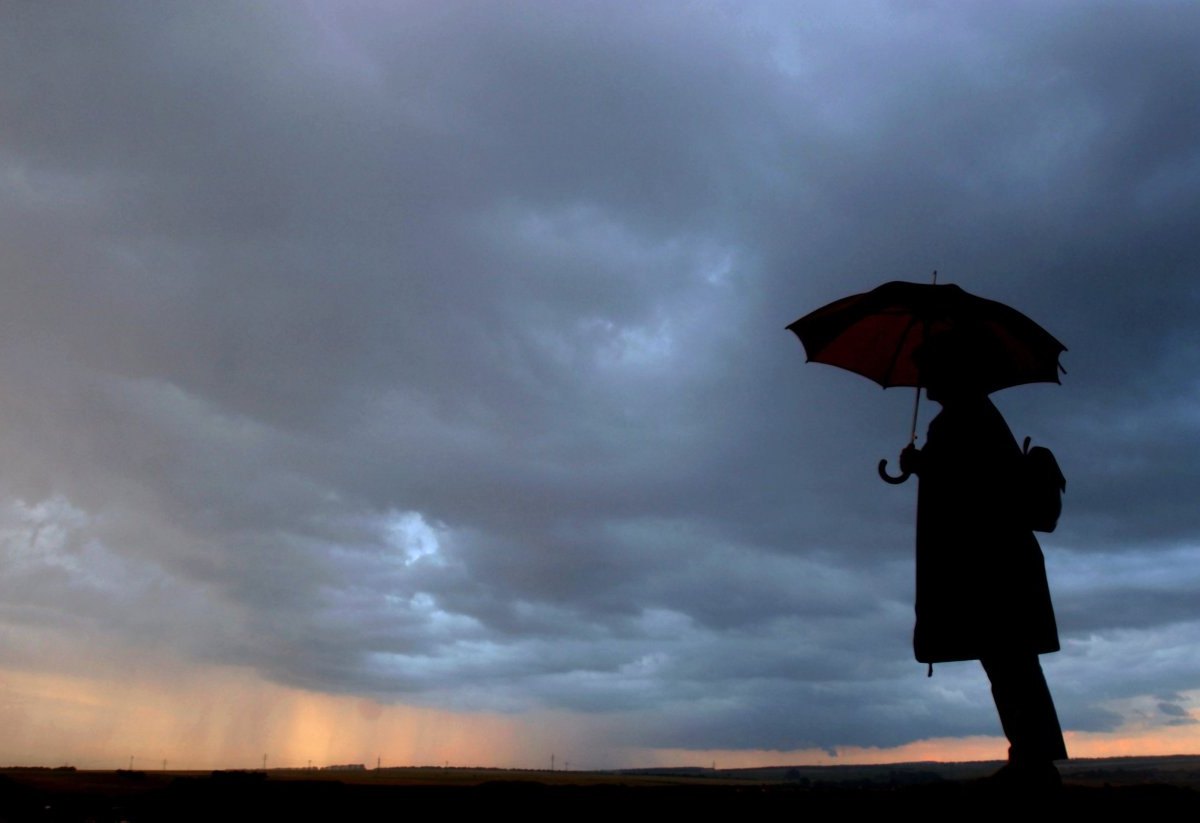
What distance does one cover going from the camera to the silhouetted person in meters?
7.32

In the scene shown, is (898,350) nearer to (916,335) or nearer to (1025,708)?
(916,335)

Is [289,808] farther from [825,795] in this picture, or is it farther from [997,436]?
[997,436]

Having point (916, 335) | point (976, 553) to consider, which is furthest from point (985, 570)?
point (916, 335)

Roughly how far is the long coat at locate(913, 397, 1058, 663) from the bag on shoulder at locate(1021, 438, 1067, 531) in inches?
3.1

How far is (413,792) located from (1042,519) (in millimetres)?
5646

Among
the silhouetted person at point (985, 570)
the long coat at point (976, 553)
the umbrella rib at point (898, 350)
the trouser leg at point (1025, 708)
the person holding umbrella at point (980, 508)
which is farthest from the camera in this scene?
the umbrella rib at point (898, 350)

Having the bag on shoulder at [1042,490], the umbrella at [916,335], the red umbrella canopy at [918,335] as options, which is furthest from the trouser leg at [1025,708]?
the red umbrella canopy at [918,335]

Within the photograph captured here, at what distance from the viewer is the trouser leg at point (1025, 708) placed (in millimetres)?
7148

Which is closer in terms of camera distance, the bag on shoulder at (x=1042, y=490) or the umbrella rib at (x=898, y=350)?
the bag on shoulder at (x=1042, y=490)

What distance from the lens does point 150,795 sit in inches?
200

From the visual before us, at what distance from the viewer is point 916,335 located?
988 centimetres

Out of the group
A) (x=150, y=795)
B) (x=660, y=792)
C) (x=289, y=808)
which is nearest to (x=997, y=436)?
(x=660, y=792)

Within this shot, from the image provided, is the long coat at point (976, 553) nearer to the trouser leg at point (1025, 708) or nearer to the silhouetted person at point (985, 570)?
the silhouetted person at point (985, 570)

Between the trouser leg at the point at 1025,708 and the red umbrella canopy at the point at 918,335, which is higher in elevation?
the red umbrella canopy at the point at 918,335
